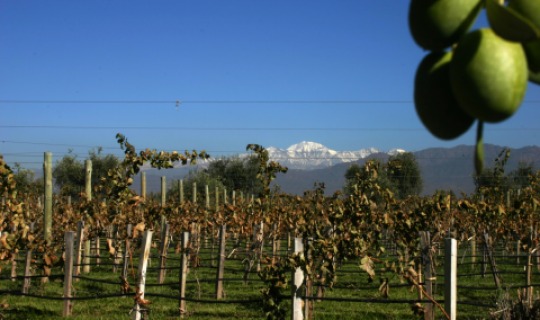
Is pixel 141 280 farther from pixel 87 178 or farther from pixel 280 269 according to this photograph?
pixel 87 178

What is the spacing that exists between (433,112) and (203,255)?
53.3 ft

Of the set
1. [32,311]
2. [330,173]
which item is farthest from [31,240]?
[330,173]

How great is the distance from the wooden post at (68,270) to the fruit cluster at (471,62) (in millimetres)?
7394

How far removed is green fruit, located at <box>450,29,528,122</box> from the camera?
33 centimetres

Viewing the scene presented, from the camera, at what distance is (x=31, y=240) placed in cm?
632

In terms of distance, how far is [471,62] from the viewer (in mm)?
341

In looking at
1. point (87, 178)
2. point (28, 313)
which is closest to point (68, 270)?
point (28, 313)

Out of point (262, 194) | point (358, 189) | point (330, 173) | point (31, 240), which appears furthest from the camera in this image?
point (330, 173)

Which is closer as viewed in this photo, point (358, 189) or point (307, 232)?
point (307, 232)

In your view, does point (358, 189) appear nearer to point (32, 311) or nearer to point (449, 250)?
point (449, 250)

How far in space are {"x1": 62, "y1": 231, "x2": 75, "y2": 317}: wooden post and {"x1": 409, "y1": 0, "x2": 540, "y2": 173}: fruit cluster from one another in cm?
739

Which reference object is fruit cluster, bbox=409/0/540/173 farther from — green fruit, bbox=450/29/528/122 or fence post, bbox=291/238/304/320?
fence post, bbox=291/238/304/320

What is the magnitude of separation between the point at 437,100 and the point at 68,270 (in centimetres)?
791

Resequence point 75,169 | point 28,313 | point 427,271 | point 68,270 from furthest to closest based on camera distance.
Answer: point 75,169 → point 28,313 → point 68,270 → point 427,271
